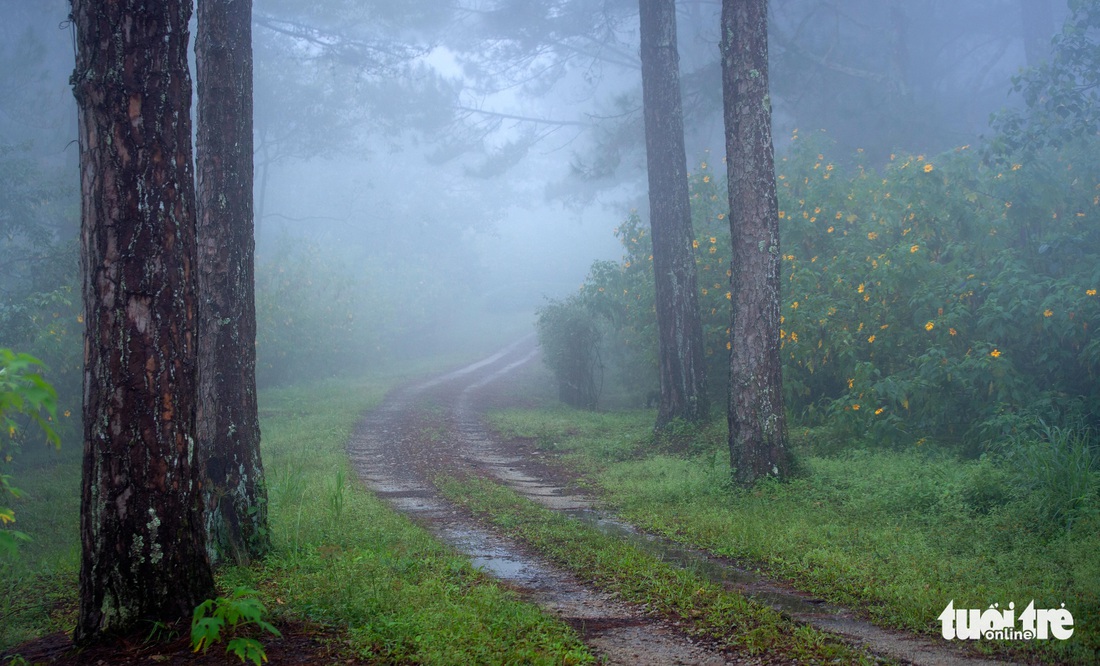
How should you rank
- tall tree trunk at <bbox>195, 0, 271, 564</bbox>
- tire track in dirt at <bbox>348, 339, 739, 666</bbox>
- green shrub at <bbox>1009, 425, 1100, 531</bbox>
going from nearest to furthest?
tire track in dirt at <bbox>348, 339, 739, 666</bbox>, green shrub at <bbox>1009, 425, 1100, 531</bbox>, tall tree trunk at <bbox>195, 0, 271, 564</bbox>

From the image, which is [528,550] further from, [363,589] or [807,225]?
[807,225]

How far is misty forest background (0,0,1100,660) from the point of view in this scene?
31.4 ft

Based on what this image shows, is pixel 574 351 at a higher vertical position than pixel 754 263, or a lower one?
lower

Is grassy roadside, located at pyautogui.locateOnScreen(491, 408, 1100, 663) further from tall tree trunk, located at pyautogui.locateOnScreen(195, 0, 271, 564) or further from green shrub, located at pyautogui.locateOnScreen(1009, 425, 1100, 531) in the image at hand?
tall tree trunk, located at pyautogui.locateOnScreen(195, 0, 271, 564)

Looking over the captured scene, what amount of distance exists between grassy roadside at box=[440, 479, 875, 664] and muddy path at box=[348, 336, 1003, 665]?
154 millimetres

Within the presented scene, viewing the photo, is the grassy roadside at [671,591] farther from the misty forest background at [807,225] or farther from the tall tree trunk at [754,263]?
the tall tree trunk at [754,263]

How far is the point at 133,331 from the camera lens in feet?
14.5

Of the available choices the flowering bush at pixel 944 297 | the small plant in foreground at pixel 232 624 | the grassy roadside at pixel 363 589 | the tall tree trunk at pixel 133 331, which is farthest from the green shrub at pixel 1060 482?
the tall tree trunk at pixel 133 331

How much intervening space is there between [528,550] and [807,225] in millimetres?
9188

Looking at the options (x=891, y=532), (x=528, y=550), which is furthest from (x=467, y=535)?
(x=891, y=532)

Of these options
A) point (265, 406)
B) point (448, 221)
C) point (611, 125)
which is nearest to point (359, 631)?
point (265, 406)

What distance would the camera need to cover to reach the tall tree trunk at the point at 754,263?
29.5ft

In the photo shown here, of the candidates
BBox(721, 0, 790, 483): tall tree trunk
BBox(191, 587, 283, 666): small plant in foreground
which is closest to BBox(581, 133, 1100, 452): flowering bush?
BBox(721, 0, 790, 483): tall tree trunk

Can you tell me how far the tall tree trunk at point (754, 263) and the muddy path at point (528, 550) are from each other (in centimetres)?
205
